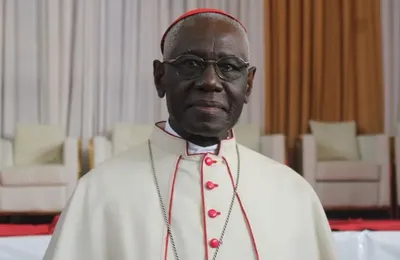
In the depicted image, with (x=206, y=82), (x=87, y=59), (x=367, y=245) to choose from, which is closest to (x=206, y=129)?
(x=206, y=82)

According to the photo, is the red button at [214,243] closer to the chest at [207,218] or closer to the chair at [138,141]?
the chest at [207,218]

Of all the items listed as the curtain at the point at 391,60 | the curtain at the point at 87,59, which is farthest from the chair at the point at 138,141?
the curtain at the point at 391,60

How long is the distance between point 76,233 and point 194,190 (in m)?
0.24

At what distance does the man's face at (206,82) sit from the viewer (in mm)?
1086

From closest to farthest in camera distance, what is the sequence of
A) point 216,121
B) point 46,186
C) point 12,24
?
point 216,121
point 46,186
point 12,24

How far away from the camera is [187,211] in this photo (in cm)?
114

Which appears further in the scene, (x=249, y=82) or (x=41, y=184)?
(x=41, y=184)

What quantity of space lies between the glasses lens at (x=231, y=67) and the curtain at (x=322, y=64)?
13.8 ft

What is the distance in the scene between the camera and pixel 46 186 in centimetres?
427

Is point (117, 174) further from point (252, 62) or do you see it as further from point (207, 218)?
point (252, 62)

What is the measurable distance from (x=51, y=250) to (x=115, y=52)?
14.0 ft

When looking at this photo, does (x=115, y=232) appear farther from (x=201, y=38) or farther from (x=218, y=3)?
(x=218, y=3)

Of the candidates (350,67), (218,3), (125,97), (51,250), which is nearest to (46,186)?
(125,97)

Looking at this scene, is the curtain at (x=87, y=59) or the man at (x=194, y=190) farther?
the curtain at (x=87, y=59)
